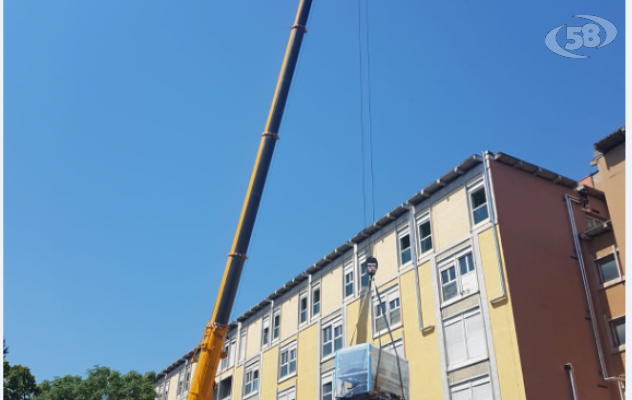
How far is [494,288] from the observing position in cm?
2403

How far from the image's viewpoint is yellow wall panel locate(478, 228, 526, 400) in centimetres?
2183

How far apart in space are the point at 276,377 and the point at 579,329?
732 inches

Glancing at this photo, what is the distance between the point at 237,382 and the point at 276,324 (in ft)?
17.7

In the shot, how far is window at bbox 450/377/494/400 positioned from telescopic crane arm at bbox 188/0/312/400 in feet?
31.6

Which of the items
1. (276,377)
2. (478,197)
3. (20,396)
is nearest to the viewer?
(478,197)

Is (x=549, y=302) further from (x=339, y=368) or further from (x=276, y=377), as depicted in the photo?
(x=276, y=377)

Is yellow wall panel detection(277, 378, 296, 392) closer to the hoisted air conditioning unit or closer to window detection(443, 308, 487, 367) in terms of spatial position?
the hoisted air conditioning unit

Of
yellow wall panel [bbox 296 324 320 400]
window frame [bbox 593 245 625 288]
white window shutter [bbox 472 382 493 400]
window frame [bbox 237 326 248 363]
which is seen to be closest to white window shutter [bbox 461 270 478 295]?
white window shutter [bbox 472 382 493 400]

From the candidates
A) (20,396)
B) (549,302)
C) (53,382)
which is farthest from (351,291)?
(20,396)

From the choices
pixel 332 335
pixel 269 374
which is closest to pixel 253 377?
pixel 269 374

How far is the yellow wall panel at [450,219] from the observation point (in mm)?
26945

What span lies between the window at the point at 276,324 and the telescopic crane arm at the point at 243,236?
13.0m

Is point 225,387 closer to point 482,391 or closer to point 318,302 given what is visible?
point 318,302

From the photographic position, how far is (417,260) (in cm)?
2861
